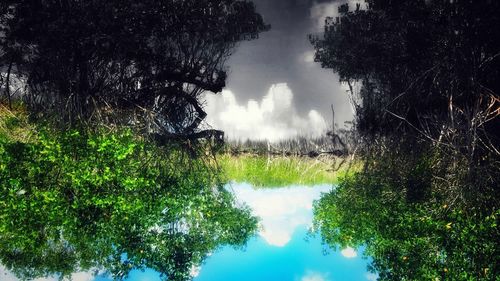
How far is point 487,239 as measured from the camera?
48.6ft

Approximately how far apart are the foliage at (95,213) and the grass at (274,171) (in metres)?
17.7

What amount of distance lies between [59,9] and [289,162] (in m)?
24.2

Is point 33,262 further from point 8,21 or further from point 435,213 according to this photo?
point 435,213

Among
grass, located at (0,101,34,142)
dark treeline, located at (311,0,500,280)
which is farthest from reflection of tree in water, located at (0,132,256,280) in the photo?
dark treeline, located at (311,0,500,280)

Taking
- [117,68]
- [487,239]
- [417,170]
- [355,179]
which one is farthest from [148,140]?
[487,239]

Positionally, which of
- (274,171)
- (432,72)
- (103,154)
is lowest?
(274,171)

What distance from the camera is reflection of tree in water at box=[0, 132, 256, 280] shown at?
1662 cm

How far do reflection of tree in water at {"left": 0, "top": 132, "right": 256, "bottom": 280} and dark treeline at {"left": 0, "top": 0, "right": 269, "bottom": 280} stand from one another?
0.05 meters

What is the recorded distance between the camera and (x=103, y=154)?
1831 cm

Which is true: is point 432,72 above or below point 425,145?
above

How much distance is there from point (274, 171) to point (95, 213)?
2376cm

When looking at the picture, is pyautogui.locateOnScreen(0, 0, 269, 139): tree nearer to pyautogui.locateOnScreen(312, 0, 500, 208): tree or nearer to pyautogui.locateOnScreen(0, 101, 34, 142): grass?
pyautogui.locateOnScreen(0, 101, 34, 142): grass

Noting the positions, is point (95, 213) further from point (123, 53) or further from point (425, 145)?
point (425, 145)

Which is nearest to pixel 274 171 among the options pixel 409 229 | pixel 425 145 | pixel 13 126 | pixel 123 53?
pixel 425 145
